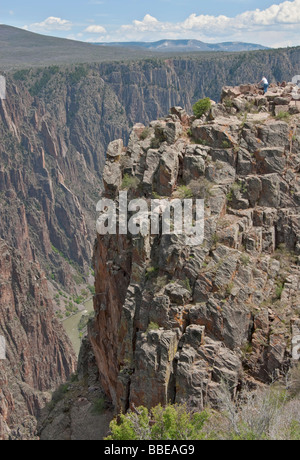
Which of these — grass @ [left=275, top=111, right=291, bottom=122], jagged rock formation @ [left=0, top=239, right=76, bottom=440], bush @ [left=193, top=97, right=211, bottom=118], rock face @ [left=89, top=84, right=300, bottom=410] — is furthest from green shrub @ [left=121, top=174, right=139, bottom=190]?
jagged rock formation @ [left=0, top=239, right=76, bottom=440]

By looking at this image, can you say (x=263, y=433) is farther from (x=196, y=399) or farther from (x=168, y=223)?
(x=168, y=223)

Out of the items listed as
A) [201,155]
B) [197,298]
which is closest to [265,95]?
[201,155]

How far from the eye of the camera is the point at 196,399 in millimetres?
25469

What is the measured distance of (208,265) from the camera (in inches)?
1105

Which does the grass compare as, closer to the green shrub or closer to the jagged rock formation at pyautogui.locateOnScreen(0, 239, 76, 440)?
the green shrub

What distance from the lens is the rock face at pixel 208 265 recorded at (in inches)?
1049

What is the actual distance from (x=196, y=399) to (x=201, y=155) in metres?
13.9

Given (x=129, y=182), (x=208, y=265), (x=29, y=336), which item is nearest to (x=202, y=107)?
(x=129, y=182)

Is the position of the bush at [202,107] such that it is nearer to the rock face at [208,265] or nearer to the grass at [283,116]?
the rock face at [208,265]

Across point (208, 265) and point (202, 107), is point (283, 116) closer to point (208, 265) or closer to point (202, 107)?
point (202, 107)

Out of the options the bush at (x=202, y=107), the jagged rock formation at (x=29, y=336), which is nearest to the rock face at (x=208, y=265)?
the bush at (x=202, y=107)

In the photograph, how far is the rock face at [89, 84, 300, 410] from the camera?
2664 centimetres
